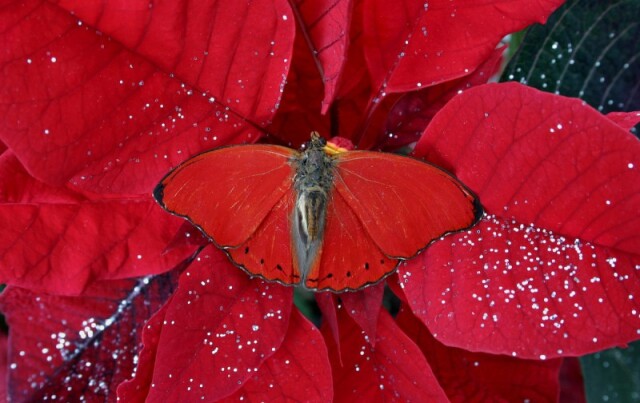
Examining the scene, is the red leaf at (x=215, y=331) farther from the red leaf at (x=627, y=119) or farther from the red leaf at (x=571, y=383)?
the red leaf at (x=571, y=383)

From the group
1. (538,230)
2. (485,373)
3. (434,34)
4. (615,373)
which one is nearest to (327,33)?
(434,34)

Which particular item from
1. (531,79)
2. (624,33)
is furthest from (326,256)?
(624,33)

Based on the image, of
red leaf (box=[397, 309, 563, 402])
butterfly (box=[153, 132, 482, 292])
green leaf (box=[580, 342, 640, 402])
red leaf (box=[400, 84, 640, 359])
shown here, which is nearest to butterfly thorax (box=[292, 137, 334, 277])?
butterfly (box=[153, 132, 482, 292])

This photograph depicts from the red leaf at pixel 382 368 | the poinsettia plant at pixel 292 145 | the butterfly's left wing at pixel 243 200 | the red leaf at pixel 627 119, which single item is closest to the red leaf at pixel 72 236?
the poinsettia plant at pixel 292 145

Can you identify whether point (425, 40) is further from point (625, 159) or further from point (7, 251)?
point (7, 251)

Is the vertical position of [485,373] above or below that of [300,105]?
below

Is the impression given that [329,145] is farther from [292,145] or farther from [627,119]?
[627,119]
